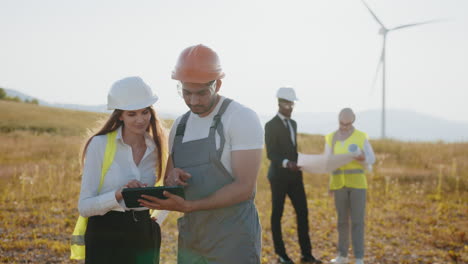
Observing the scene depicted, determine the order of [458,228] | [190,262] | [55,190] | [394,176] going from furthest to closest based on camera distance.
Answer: [394,176], [55,190], [458,228], [190,262]

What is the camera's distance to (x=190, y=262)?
8.03 feet

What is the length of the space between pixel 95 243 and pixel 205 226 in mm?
757

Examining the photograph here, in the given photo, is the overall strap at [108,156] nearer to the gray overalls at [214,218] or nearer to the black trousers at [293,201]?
the gray overalls at [214,218]

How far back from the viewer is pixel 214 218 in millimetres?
2350

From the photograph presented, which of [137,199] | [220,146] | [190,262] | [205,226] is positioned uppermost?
[220,146]

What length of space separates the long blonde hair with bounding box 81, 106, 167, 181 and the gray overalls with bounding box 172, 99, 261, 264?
483mm

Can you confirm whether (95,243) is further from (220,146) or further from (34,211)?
(34,211)

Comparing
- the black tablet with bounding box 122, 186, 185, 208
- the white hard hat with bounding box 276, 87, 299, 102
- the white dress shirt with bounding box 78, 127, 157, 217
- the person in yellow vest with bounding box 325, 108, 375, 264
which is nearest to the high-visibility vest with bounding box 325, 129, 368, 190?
the person in yellow vest with bounding box 325, 108, 375, 264

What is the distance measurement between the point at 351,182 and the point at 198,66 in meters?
3.90

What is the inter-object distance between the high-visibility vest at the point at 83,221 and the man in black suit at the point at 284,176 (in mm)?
3400

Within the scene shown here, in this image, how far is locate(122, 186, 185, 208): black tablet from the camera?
2.23 metres

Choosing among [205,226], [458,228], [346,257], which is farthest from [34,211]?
[458,228]

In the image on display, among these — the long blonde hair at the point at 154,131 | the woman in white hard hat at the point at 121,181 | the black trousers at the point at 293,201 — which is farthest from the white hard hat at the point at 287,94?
the woman in white hard hat at the point at 121,181

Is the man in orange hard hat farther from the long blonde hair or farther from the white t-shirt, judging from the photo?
the long blonde hair
